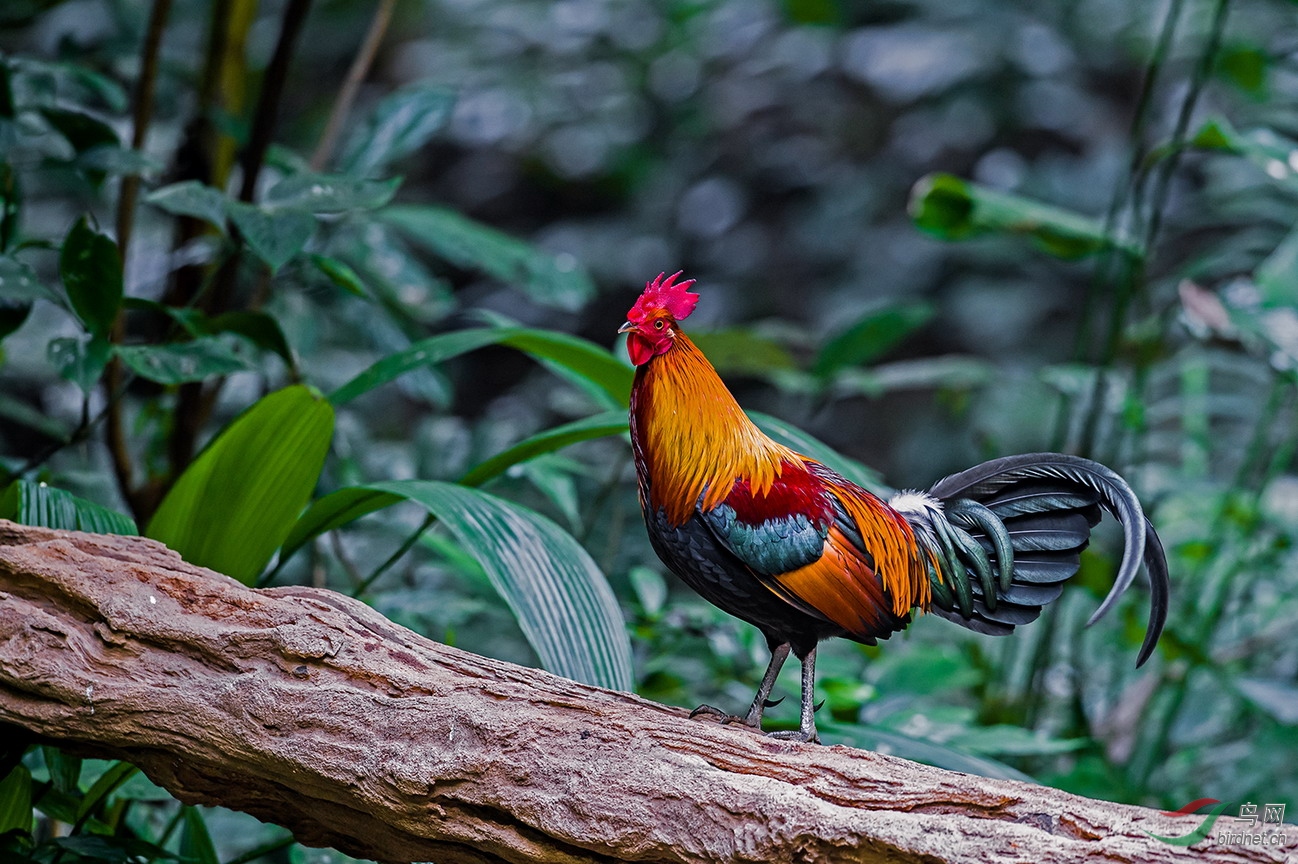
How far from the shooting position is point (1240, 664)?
285 cm

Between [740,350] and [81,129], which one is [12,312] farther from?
[740,350]

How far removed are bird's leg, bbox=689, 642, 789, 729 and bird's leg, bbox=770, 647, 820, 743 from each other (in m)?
0.06

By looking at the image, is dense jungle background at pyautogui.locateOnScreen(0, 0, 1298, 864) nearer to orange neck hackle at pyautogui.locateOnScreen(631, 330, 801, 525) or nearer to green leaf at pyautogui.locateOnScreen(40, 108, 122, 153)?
green leaf at pyautogui.locateOnScreen(40, 108, 122, 153)

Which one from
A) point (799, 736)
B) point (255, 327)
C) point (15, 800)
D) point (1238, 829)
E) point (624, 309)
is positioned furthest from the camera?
point (624, 309)

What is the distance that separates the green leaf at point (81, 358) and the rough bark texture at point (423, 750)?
0.25 meters

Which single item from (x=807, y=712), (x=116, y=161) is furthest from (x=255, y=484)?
(x=807, y=712)

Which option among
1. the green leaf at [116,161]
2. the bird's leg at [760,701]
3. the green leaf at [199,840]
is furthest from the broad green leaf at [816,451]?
the green leaf at [116,161]

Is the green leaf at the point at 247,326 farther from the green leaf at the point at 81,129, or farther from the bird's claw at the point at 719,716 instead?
the bird's claw at the point at 719,716

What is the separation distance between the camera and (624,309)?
5598 millimetres

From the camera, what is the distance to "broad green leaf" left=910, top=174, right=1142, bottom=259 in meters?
2.20

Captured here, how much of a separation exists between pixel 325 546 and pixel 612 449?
1250 millimetres

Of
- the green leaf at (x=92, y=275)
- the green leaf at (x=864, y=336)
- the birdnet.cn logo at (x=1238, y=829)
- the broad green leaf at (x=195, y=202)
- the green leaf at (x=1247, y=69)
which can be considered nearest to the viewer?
the birdnet.cn logo at (x=1238, y=829)

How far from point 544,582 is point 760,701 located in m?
0.34

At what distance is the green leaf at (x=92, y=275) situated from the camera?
1.57 meters
